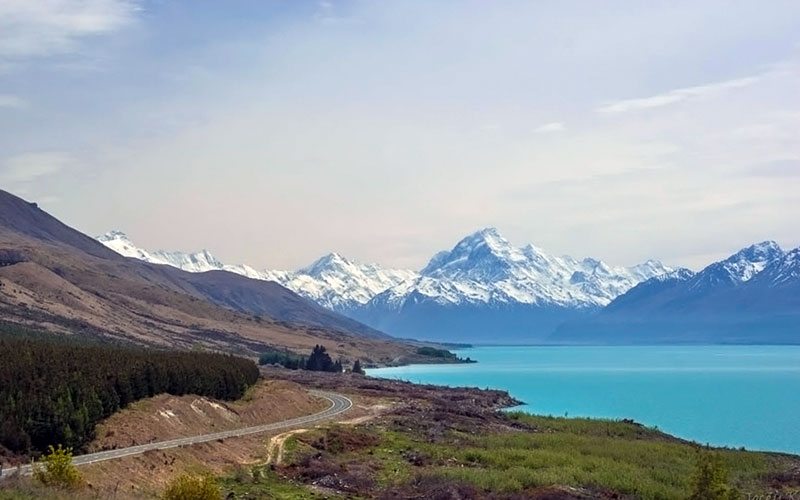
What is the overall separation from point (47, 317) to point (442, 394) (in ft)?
311

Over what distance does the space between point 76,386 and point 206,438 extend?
879cm

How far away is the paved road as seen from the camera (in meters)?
47.9

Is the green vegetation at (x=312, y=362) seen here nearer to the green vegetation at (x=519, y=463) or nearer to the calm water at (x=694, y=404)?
the calm water at (x=694, y=404)

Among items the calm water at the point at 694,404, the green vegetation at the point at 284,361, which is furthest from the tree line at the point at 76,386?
the green vegetation at the point at 284,361

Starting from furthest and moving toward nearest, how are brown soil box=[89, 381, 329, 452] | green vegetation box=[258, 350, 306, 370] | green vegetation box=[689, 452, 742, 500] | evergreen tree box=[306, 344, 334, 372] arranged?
1. green vegetation box=[258, 350, 306, 370]
2. evergreen tree box=[306, 344, 334, 372]
3. brown soil box=[89, 381, 329, 452]
4. green vegetation box=[689, 452, 742, 500]

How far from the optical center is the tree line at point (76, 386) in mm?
51188

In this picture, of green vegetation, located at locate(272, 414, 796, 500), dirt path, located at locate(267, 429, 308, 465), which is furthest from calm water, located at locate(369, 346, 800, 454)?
dirt path, located at locate(267, 429, 308, 465)

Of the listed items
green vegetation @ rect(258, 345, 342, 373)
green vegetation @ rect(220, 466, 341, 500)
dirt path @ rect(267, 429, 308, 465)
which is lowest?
green vegetation @ rect(220, 466, 341, 500)

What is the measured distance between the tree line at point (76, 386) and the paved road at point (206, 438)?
251 cm

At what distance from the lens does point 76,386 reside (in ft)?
184

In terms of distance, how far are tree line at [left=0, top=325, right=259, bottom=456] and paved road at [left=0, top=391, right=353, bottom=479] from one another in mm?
2507

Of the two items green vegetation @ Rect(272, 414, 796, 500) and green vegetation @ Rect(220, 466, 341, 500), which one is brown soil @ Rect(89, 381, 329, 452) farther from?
green vegetation @ Rect(220, 466, 341, 500)

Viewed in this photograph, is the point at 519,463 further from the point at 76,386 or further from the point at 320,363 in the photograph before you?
the point at 320,363

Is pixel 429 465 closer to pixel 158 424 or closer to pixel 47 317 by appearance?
pixel 158 424
